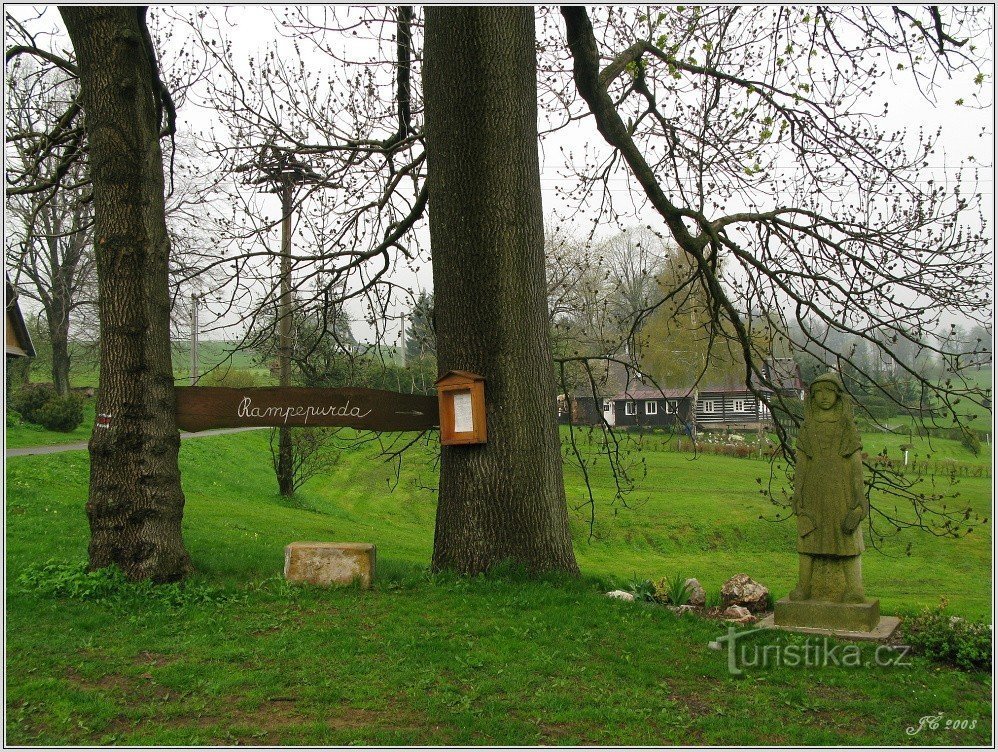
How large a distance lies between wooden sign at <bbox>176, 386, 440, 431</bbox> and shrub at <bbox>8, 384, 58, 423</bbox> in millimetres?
23921

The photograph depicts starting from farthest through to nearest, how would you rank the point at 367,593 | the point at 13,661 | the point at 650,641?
1. the point at 367,593
2. the point at 650,641
3. the point at 13,661

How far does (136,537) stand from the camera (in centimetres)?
803

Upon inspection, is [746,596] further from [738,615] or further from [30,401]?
[30,401]

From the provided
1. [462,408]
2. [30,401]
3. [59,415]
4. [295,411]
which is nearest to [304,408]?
[295,411]

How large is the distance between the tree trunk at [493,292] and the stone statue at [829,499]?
7.24 feet

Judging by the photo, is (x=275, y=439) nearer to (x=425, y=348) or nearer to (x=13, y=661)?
(x=425, y=348)

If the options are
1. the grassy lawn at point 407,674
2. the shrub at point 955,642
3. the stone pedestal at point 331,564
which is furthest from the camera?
the stone pedestal at point 331,564

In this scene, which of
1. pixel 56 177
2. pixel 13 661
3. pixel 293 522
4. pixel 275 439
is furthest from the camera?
pixel 275 439

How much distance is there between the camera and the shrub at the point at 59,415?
28562 millimetres

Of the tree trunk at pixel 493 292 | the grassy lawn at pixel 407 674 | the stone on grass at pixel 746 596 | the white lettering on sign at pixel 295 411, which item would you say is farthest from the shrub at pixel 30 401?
the stone on grass at pixel 746 596

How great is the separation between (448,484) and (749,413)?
47759 mm

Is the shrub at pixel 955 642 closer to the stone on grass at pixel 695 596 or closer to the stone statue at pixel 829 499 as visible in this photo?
the stone statue at pixel 829 499

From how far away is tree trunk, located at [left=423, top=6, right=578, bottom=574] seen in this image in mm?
8109

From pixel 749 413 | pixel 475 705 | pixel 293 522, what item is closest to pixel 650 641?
pixel 475 705
